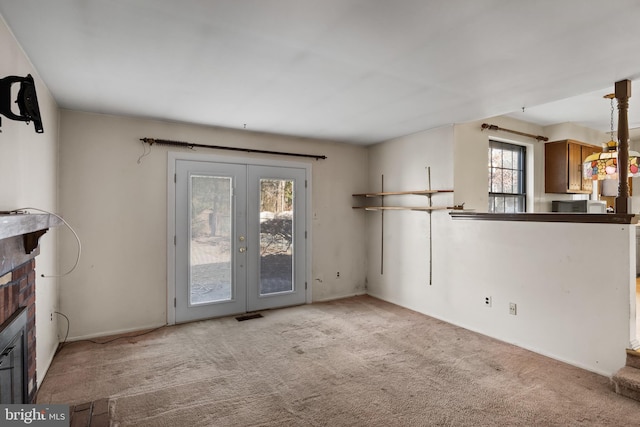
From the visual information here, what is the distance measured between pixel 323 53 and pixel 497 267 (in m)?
2.92

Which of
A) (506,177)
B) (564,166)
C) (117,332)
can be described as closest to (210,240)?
(117,332)

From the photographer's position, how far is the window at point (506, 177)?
482 centimetres

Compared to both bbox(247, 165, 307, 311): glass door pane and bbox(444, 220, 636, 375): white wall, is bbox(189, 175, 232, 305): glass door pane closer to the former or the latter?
bbox(247, 165, 307, 311): glass door pane

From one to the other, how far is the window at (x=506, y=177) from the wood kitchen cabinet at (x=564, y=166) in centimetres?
39

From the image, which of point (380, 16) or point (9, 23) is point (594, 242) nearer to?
point (380, 16)

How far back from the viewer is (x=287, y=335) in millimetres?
3768

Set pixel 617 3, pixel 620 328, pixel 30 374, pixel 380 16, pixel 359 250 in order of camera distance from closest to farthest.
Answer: pixel 617 3, pixel 380 16, pixel 30 374, pixel 620 328, pixel 359 250

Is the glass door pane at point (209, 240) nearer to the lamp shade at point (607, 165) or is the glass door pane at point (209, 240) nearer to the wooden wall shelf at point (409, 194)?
the wooden wall shelf at point (409, 194)

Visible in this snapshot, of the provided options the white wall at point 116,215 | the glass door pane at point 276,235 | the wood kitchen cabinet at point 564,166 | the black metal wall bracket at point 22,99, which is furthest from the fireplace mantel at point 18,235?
the wood kitchen cabinet at point 564,166

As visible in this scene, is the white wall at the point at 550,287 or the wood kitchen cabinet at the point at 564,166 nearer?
the white wall at the point at 550,287

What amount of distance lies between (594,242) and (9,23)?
446 cm

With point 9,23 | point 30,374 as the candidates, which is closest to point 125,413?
point 30,374

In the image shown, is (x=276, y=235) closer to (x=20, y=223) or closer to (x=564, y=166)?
(x=20, y=223)

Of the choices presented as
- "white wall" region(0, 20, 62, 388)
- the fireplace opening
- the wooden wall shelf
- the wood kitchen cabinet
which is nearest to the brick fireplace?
the fireplace opening
